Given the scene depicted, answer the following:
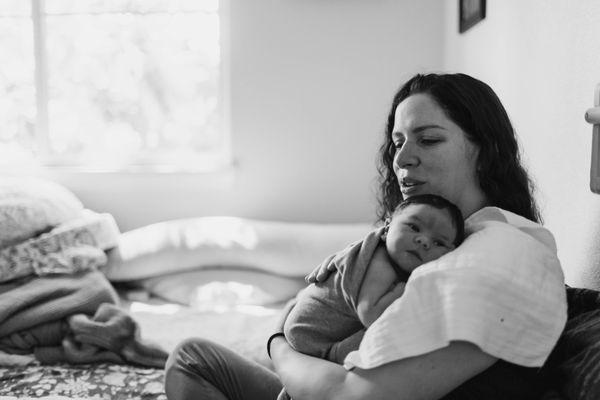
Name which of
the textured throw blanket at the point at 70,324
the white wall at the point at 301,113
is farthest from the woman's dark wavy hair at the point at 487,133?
the white wall at the point at 301,113

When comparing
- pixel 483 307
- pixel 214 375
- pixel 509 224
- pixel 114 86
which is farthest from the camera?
pixel 114 86

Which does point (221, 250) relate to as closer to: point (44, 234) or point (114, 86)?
point (44, 234)

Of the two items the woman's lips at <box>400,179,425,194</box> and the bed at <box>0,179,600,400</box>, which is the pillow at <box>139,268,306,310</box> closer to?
the bed at <box>0,179,600,400</box>

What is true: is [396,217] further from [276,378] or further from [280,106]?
[280,106]

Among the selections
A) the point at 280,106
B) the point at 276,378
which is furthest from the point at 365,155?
the point at 276,378

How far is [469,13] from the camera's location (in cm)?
261

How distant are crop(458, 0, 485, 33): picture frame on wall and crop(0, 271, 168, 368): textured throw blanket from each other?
1.57 m

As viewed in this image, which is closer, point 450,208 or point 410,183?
point 450,208

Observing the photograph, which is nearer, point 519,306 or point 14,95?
point 519,306

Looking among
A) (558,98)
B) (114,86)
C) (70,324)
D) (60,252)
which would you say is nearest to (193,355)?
(70,324)

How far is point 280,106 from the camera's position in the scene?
3273 millimetres

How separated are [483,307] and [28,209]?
2.07m

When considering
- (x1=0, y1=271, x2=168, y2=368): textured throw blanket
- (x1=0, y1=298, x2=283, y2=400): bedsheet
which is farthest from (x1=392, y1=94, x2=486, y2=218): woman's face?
(x1=0, y1=271, x2=168, y2=368): textured throw blanket

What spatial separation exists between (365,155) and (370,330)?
2.41 m
